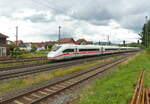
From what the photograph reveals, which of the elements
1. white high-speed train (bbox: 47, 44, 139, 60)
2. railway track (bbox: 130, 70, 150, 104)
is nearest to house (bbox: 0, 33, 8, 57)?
white high-speed train (bbox: 47, 44, 139, 60)

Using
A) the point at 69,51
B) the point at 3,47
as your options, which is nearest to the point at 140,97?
the point at 69,51

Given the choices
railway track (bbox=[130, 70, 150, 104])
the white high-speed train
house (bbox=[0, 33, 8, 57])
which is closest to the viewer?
railway track (bbox=[130, 70, 150, 104])

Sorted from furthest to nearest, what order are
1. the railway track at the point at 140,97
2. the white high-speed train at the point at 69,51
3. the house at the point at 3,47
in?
the house at the point at 3,47 → the white high-speed train at the point at 69,51 → the railway track at the point at 140,97

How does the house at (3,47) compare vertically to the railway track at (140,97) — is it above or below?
above

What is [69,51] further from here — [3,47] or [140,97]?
[140,97]

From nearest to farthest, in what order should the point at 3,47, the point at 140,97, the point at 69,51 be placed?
the point at 140,97 → the point at 69,51 → the point at 3,47

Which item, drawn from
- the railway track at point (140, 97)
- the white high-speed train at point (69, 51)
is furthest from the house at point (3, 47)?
the railway track at point (140, 97)

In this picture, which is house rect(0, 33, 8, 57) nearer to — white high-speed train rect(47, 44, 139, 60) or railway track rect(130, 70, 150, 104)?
white high-speed train rect(47, 44, 139, 60)

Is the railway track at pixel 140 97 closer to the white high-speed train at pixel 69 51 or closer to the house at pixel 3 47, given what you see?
the white high-speed train at pixel 69 51

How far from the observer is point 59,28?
1748 inches

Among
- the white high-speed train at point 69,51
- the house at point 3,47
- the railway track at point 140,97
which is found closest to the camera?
the railway track at point 140,97

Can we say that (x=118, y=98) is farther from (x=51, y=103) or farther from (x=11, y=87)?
(x=11, y=87)

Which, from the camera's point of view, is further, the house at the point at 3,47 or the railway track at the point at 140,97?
the house at the point at 3,47

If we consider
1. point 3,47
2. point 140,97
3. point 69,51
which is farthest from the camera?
point 3,47
